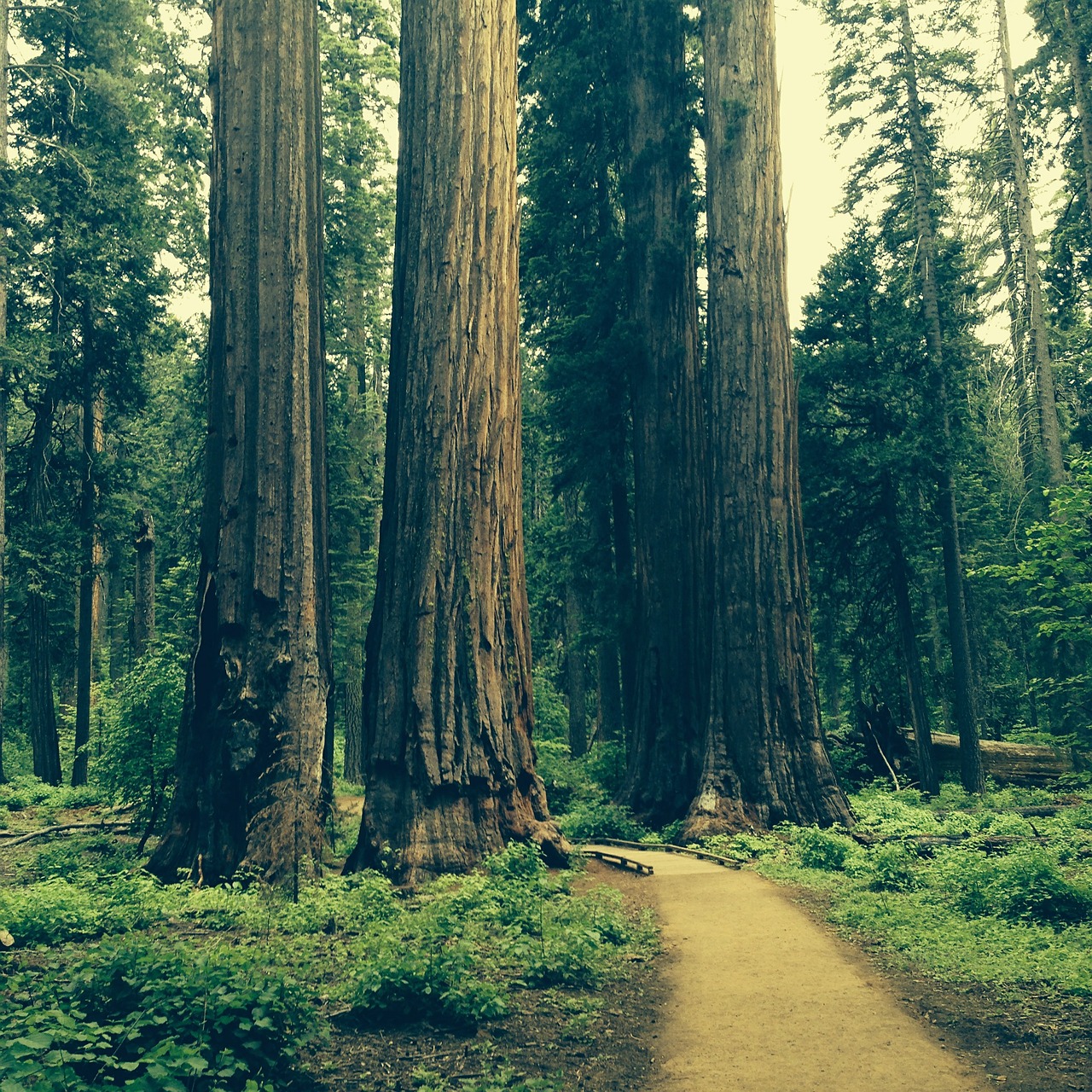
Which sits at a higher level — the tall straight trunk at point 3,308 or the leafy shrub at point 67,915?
the tall straight trunk at point 3,308

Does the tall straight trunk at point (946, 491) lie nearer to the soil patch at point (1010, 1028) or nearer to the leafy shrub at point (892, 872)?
the leafy shrub at point (892, 872)

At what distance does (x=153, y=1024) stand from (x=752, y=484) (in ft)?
28.5

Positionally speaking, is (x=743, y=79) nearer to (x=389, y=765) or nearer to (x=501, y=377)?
(x=501, y=377)

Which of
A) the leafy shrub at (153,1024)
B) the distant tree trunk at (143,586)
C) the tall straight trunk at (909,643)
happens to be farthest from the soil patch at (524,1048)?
the distant tree trunk at (143,586)

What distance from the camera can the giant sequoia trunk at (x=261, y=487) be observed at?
24.8 ft

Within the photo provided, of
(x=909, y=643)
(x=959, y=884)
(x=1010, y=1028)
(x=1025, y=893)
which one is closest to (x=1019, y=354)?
(x=909, y=643)

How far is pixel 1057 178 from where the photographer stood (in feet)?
66.2

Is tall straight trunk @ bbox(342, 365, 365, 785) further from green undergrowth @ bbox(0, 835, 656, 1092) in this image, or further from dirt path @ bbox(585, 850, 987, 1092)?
dirt path @ bbox(585, 850, 987, 1092)

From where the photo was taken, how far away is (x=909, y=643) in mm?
16344

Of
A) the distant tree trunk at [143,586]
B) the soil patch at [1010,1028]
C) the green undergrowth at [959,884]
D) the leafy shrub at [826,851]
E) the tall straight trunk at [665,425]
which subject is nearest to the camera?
the soil patch at [1010,1028]

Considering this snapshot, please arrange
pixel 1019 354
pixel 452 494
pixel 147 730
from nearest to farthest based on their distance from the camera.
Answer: pixel 452 494
pixel 147 730
pixel 1019 354

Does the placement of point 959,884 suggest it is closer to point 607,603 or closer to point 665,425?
point 665,425

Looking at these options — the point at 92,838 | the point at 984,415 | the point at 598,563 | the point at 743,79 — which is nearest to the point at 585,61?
the point at 743,79

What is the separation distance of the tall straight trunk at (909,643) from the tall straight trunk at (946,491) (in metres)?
0.66
